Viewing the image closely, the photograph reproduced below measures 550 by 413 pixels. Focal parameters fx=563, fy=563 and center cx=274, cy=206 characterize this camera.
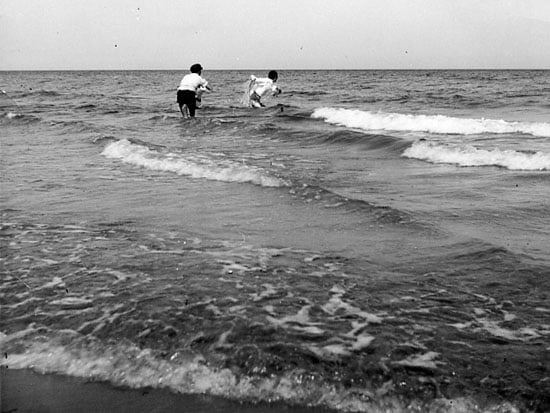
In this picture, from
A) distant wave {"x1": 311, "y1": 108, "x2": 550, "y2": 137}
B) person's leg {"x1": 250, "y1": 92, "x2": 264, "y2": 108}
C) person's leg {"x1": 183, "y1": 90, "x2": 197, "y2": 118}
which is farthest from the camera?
person's leg {"x1": 250, "y1": 92, "x2": 264, "y2": 108}

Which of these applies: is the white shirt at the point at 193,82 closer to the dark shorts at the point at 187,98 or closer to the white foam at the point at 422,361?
the dark shorts at the point at 187,98

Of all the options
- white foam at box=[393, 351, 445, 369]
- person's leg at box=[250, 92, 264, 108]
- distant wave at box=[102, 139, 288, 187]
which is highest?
person's leg at box=[250, 92, 264, 108]

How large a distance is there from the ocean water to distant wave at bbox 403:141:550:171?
0.08m

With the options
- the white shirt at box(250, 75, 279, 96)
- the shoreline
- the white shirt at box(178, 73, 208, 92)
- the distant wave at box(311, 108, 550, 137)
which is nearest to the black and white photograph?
the shoreline

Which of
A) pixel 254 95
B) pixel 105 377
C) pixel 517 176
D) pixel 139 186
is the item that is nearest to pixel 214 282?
pixel 105 377

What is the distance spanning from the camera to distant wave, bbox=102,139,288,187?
750cm

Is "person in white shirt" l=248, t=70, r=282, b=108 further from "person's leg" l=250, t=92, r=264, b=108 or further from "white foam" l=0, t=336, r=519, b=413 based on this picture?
"white foam" l=0, t=336, r=519, b=413

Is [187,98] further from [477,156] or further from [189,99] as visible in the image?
[477,156]

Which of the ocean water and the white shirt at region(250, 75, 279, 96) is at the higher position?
the white shirt at region(250, 75, 279, 96)

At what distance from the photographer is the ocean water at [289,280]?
101 inches

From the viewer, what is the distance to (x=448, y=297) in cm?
343

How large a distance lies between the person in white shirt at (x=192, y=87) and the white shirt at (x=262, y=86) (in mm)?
2456

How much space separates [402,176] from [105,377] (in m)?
6.10

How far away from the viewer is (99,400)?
2420mm
